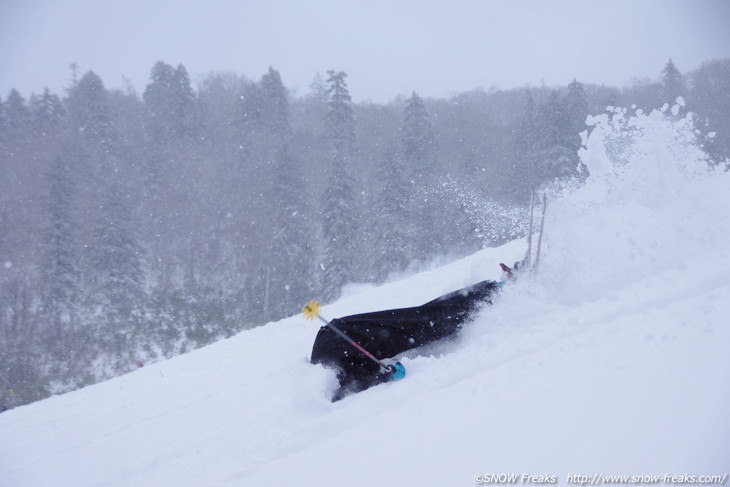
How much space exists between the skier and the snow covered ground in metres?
0.19

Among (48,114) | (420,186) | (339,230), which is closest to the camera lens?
(339,230)

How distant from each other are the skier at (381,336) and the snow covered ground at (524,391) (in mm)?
189

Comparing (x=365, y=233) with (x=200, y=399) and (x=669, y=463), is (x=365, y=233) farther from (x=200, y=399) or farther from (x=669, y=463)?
(x=669, y=463)

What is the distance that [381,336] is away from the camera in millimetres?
5512

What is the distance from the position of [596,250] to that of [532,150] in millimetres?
28554

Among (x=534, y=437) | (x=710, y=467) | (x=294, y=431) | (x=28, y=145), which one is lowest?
(x=294, y=431)

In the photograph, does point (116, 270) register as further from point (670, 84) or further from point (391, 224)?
point (670, 84)

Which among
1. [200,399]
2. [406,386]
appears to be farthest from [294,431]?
[200,399]

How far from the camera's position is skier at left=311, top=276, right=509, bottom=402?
5.27 m

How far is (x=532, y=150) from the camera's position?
109 feet

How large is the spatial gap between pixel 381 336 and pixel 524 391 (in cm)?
219

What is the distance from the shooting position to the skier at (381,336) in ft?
17.3

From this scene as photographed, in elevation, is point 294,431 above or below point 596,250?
below

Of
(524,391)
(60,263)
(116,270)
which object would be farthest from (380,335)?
(60,263)
